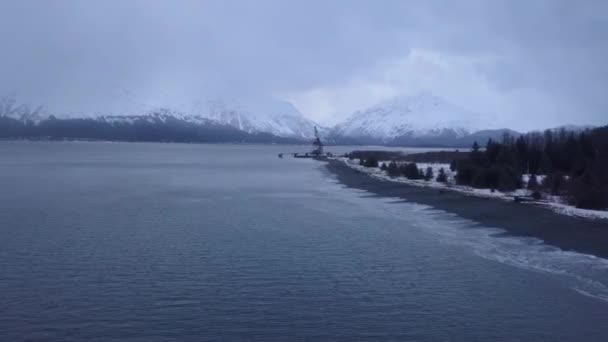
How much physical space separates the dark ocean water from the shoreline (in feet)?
3.25

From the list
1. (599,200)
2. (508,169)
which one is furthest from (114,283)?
(508,169)

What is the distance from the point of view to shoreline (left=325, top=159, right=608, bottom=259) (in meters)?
21.6

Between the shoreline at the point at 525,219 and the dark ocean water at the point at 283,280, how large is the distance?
0.99m

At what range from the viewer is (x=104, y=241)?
2136 cm

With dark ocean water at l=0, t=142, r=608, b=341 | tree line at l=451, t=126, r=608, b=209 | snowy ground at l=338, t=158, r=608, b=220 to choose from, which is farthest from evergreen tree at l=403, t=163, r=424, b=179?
dark ocean water at l=0, t=142, r=608, b=341

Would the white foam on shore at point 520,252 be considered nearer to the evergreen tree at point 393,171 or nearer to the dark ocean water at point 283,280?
the dark ocean water at point 283,280

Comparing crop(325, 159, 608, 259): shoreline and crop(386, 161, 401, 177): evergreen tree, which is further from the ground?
crop(386, 161, 401, 177): evergreen tree

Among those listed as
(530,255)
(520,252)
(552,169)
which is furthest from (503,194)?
(530,255)

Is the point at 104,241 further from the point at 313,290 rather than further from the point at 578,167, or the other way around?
the point at 578,167

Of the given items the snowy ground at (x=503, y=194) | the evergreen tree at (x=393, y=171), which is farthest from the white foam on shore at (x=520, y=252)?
the evergreen tree at (x=393, y=171)

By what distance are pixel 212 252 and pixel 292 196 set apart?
1969 cm

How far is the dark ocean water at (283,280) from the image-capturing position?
1266 centimetres

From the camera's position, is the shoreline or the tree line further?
the tree line

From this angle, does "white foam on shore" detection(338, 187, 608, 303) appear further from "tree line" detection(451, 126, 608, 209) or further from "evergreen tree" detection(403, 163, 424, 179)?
"evergreen tree" detection(403, 163, 424, 179)
